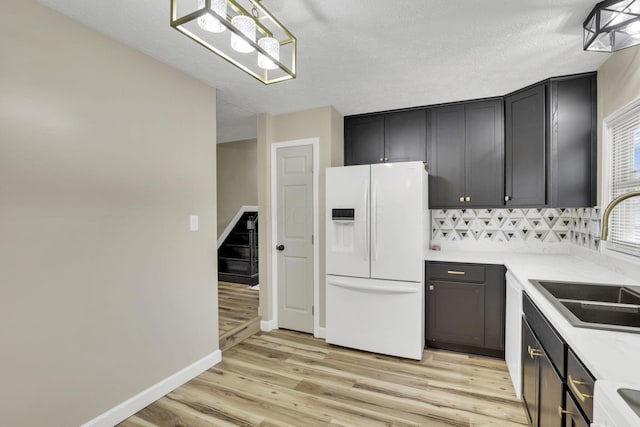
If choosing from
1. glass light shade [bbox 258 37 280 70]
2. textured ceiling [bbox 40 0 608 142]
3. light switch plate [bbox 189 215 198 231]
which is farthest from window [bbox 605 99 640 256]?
light switch plate [bbox 189 215 198 231]

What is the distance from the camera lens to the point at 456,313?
2.81 meters

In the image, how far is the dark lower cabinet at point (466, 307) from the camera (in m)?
2.68

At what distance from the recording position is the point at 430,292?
9.46 ft

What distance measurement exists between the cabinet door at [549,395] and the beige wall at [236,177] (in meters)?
4.87

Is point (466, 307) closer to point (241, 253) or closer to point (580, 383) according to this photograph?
point (580, 383)

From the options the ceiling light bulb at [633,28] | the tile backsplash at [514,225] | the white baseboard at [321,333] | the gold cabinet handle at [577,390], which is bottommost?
the white baseboard at [321,333]

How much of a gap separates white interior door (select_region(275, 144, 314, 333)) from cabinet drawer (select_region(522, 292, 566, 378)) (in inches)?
80.4

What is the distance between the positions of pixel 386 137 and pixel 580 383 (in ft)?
8.85

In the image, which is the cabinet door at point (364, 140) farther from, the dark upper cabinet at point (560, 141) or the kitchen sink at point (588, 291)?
the kitchen sink at point (588, 291)

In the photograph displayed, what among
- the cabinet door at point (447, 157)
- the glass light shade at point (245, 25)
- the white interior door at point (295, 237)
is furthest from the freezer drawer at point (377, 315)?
the glass light shade at point (245, 25)

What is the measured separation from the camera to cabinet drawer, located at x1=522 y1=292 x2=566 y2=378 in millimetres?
1232

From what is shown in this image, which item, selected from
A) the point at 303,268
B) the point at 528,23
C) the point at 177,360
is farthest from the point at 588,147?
the point at 177,360

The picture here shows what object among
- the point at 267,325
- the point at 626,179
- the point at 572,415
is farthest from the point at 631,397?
the point at 267,325

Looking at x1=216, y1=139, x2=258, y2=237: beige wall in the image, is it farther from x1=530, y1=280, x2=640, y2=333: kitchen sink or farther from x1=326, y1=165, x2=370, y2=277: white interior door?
x1=530, y1=280, x2=640, y2=333: kitchen sink
